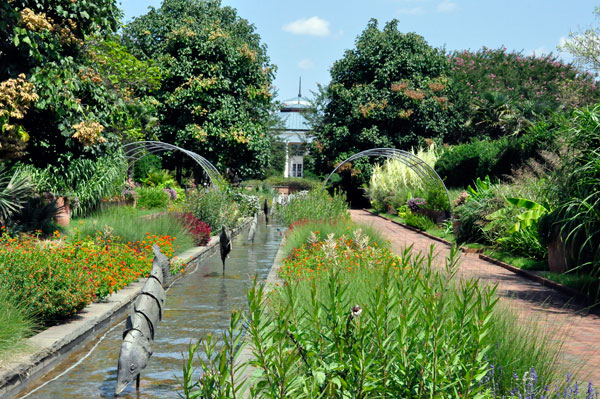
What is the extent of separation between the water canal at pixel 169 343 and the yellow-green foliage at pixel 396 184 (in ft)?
60.4

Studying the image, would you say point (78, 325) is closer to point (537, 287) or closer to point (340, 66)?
point (537, 287)

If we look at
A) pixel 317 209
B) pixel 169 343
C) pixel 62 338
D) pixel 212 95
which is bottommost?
pixel 169 343

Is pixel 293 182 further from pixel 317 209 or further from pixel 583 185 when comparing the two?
pixel 583 185

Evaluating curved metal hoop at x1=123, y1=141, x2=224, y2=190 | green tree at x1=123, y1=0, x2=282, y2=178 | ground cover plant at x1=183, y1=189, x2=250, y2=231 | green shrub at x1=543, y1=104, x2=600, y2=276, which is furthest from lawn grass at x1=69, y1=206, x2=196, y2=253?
green tree at x1=123, y1=0, x2=282, y2=178

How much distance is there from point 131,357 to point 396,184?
2984 centimetres

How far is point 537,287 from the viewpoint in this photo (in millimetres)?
11906

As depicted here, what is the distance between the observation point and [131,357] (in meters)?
5.34

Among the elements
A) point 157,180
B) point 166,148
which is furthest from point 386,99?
point 166,148

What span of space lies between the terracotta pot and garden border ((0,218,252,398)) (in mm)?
8723

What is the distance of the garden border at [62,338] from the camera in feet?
19.0

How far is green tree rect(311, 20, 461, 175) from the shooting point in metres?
43.2

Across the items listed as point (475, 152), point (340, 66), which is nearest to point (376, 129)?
point (340, 66)

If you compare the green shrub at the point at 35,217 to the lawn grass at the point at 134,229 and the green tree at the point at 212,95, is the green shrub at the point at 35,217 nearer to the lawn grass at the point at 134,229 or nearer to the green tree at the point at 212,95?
the lawn grass at the point at 134,229

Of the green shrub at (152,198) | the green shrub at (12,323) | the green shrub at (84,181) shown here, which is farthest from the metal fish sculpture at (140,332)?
the green shrub at (152,198)
